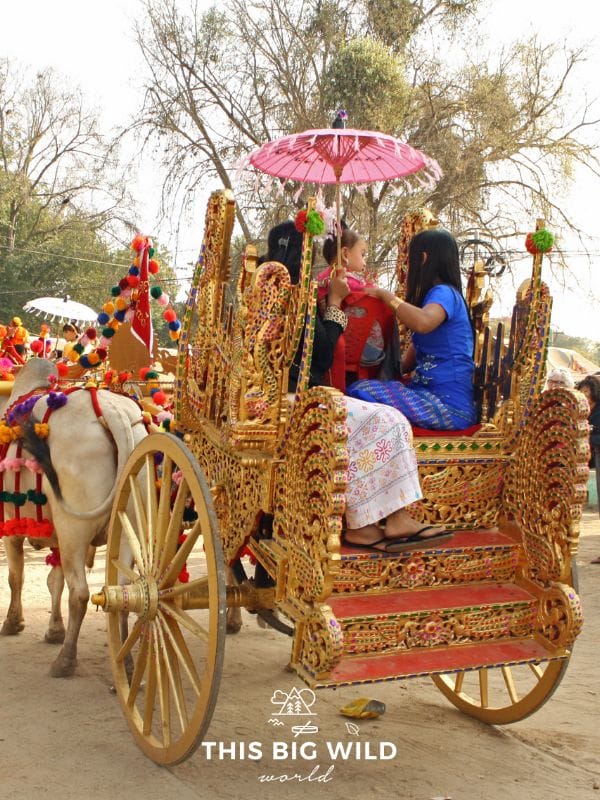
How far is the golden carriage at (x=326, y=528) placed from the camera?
2590 mm

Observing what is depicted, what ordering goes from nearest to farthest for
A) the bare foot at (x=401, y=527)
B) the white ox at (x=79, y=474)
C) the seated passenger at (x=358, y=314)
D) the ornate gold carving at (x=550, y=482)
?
the ornate gold carving at (x=550, y=482), the bare foot at (x=401, y=527), the seated passenger at (x=358, y=314), the white ox at (x=79, y=474)

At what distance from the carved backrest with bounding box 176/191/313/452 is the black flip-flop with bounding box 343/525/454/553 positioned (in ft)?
1.73

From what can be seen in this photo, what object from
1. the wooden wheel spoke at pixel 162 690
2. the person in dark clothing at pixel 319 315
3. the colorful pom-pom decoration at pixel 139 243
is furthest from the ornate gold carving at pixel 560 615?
the colorful pom-pom decoration at pixel 139 243

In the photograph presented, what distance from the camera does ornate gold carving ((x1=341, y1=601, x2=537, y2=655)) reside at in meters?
2.58

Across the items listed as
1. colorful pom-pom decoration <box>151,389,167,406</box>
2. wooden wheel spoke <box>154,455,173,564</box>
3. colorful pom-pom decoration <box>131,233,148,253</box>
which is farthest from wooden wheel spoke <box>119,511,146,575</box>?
colorful pom-pom decoration <box>131,233,148,253</box>

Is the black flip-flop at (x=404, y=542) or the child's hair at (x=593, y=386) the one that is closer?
the black flip-flop at (x=404, y=542)

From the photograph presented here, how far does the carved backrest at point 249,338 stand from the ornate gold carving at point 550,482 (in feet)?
3.18

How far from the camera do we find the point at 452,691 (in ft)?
12.5

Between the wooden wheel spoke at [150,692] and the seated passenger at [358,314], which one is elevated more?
the seated passenger at [358,314]

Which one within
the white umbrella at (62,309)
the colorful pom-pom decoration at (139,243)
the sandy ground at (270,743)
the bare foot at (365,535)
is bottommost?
the sandy ground at (270,743)

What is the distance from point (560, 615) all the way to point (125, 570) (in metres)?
1.79

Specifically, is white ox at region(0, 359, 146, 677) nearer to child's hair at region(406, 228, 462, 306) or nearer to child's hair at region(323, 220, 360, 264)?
child's hair at region(323, 220, 360, 264)

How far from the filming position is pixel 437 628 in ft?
8.86

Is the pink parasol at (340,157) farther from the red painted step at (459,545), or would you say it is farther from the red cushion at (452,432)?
the red painted step at (459,545)
